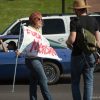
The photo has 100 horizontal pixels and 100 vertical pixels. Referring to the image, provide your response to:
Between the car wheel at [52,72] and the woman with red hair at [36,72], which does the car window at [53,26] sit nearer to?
the car wheel at [52,72]

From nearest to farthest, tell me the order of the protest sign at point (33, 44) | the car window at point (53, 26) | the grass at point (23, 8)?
1. the protest sign at point (33, 44)
2. the car window at point (53, 26)
3. the grass at point (23, 8)

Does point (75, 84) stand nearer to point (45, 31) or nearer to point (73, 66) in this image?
point (73, 66)

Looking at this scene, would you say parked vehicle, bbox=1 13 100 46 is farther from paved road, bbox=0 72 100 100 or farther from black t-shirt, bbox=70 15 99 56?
black t-shirt, bbox=70 15 99 56

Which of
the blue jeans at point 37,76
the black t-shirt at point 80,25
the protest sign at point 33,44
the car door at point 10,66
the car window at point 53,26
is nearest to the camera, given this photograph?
the black t-shirt at point 80,25

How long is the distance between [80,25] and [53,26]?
1106 centimetres

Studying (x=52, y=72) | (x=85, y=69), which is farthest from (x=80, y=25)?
(x=52, y=72)

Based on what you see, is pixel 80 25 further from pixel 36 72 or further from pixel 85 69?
pixel 36 72

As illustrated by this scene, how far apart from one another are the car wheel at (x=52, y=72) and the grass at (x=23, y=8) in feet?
52.5

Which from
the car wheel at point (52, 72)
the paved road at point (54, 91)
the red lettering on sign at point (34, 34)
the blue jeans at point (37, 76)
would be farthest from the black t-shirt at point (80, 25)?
the car wheel at point (52, 72)

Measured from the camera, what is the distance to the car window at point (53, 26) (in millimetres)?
19234

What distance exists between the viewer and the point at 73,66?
27.4 feet

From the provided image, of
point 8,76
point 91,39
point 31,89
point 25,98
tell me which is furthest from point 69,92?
point 91,39

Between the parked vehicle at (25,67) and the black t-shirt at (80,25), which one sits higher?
the black t-shirt at (80,25)

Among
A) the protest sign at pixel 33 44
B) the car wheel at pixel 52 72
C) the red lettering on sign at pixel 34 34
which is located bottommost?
the car wheel at pixel 52 72
